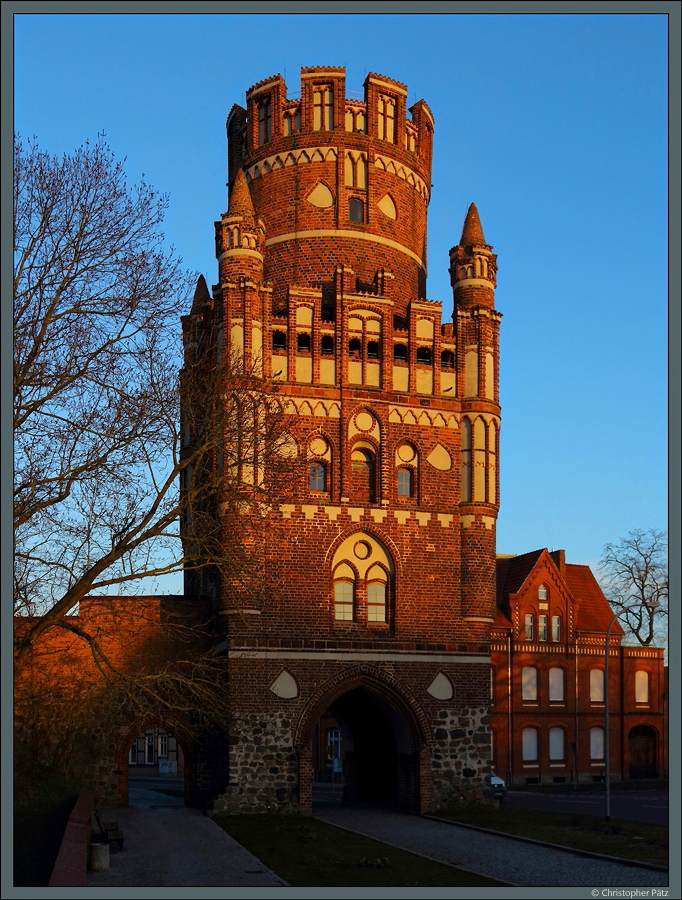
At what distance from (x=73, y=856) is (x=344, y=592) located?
15.8 meters

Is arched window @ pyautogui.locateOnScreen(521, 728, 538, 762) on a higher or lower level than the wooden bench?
lower

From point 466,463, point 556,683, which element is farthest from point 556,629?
point 466,463

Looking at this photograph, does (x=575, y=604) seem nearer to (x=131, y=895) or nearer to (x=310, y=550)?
(x=310, y=550)

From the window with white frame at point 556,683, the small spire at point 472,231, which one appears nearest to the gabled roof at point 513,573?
the window with white frame at point 556,683

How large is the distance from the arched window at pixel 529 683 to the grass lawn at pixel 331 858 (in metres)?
27.3

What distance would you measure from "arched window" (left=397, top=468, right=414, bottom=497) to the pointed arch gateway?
16.6ft

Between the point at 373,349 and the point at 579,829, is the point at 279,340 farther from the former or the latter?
the point at 579,829

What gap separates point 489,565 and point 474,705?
392 cm

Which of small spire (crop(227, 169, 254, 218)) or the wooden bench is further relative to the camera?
small spire (crop(227, 169, 254, 218))

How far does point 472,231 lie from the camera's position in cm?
3603

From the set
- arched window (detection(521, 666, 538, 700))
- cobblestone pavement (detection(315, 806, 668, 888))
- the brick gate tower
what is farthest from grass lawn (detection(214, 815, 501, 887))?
arched window (detection(521, 666, 538, 700))

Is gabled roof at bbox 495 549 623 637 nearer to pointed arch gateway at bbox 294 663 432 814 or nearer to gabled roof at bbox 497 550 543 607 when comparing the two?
gabled roof at bbox 497 550 543 607

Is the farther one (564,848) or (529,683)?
(529,683)

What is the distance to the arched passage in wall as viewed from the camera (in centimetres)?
3322
